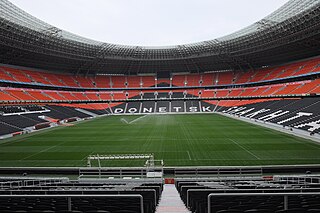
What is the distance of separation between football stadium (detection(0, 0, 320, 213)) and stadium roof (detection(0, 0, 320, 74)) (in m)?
0.29

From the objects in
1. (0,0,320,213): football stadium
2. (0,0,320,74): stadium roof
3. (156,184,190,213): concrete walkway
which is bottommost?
(156,184,190,213): concrete walkway

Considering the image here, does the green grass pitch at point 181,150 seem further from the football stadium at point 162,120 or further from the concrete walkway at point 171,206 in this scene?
the concrete walkway at point 171,206

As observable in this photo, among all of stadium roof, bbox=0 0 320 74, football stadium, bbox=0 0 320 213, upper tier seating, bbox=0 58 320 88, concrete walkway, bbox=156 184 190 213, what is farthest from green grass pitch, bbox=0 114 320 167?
upper tier seating, bbox=0 58 320 88

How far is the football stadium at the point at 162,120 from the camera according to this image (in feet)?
16.8

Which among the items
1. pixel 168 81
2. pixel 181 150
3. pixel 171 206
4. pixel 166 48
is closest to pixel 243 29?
pixel 166 48

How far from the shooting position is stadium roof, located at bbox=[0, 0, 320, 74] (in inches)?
1607

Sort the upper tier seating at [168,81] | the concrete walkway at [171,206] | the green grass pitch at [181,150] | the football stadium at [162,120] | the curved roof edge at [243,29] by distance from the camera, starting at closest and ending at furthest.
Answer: the football stadium at [162,120] < the concrete walkway at [171,206] < the green grass pitch at [181,150] < the curved roof edge at [243,29] < the upper tier seating at [168,81]

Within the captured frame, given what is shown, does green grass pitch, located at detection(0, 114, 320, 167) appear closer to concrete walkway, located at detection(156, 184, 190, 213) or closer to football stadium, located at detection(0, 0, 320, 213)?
football stadium, located at detection(0, 0, 320, 213)

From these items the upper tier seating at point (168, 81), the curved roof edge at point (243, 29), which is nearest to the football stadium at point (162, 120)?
the curved roof edge at point (243, 29)

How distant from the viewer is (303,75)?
49375 millimetres

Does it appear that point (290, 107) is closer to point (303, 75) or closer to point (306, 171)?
point (303, 75)

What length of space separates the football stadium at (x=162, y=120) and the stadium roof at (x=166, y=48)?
0.95 feet

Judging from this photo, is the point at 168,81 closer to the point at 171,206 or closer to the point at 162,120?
the point at 162,120

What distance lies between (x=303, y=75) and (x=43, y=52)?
5519 centimetres
